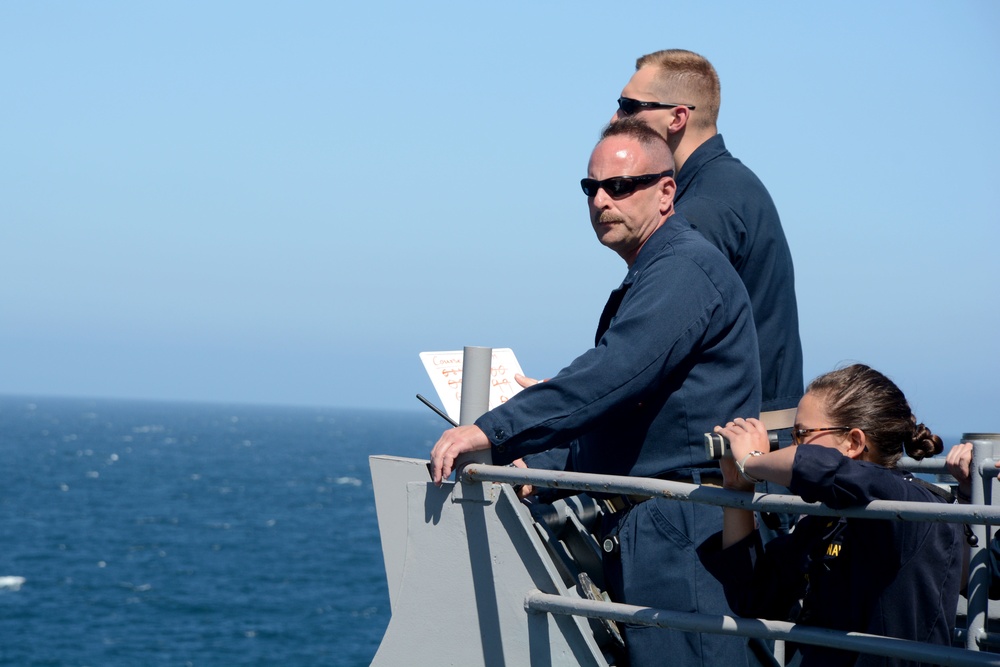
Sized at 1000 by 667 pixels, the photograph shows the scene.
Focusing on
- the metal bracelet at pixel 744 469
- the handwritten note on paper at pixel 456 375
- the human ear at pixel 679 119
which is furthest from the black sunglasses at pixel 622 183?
the metal bracelet at pixel 744 469

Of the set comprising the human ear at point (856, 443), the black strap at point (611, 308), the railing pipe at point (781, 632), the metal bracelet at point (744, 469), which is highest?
the black strap at point (611, 308)

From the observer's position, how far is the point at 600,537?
3.68 metres

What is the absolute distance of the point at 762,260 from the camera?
415 cm

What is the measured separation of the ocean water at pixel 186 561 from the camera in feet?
171

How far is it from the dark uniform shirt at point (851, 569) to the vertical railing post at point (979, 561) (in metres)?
0.30

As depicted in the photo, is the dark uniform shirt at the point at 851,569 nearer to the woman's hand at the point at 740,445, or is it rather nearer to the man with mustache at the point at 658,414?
the woman's hand at the point at 740,445

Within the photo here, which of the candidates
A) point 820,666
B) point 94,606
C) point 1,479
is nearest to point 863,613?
point 820,666

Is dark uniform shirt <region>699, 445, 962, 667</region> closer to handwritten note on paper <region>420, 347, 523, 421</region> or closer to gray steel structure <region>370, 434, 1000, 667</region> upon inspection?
gray steel structure <region>370, 434, 1000, 667</region>

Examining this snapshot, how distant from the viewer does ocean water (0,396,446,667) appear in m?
52.1

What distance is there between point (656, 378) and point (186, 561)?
72.3 m

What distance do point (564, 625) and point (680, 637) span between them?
0.41 m

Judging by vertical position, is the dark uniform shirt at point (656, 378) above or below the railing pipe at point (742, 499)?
above

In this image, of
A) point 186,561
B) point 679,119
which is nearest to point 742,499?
point 679,119

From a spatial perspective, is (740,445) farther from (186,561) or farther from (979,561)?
(186,561)
